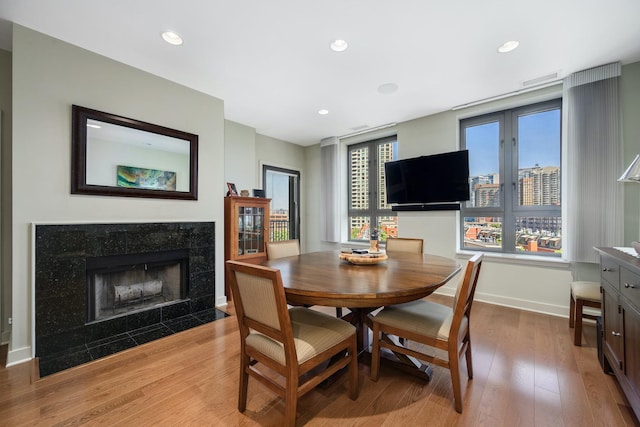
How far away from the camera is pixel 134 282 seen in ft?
9.23

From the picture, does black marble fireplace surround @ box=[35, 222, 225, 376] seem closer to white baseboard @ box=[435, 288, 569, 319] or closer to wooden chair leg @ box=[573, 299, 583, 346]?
white baseboard @ box=[435, 288, 569, 319]

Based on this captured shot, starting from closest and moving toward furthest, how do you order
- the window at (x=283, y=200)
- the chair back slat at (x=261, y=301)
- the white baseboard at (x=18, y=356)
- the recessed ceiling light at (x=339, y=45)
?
the chair back slat at (x=261, y=301)
the white baseboard at (x=18, y=356)
the recessed ceiling light at (x=339, y=45)
the window at (x=283, y=200)

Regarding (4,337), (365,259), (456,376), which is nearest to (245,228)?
(365,259)

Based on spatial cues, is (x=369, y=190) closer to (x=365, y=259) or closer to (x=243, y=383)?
(x=365, y=259)

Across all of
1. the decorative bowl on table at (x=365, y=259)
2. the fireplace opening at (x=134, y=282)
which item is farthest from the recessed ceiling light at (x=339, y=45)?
the fireplace opening at (x=134, y=282)

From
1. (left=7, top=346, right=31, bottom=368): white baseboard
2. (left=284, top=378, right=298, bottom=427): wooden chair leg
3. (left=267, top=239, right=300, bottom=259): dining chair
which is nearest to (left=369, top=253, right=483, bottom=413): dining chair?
(left=284, top=378, right=298, bottom=427): wooden chair leg

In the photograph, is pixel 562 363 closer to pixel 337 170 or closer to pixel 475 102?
pixel 475 102

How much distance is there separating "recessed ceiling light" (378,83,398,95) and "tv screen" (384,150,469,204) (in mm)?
1164

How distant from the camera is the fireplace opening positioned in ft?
8.28

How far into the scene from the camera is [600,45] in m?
2.33

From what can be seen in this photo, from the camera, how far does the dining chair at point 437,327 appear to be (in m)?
1.51

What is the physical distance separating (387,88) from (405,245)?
6.12 ft

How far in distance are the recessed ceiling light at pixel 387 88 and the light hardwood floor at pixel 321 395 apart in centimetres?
283

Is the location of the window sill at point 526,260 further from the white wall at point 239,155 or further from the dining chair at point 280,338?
the white wall at point 239,155
